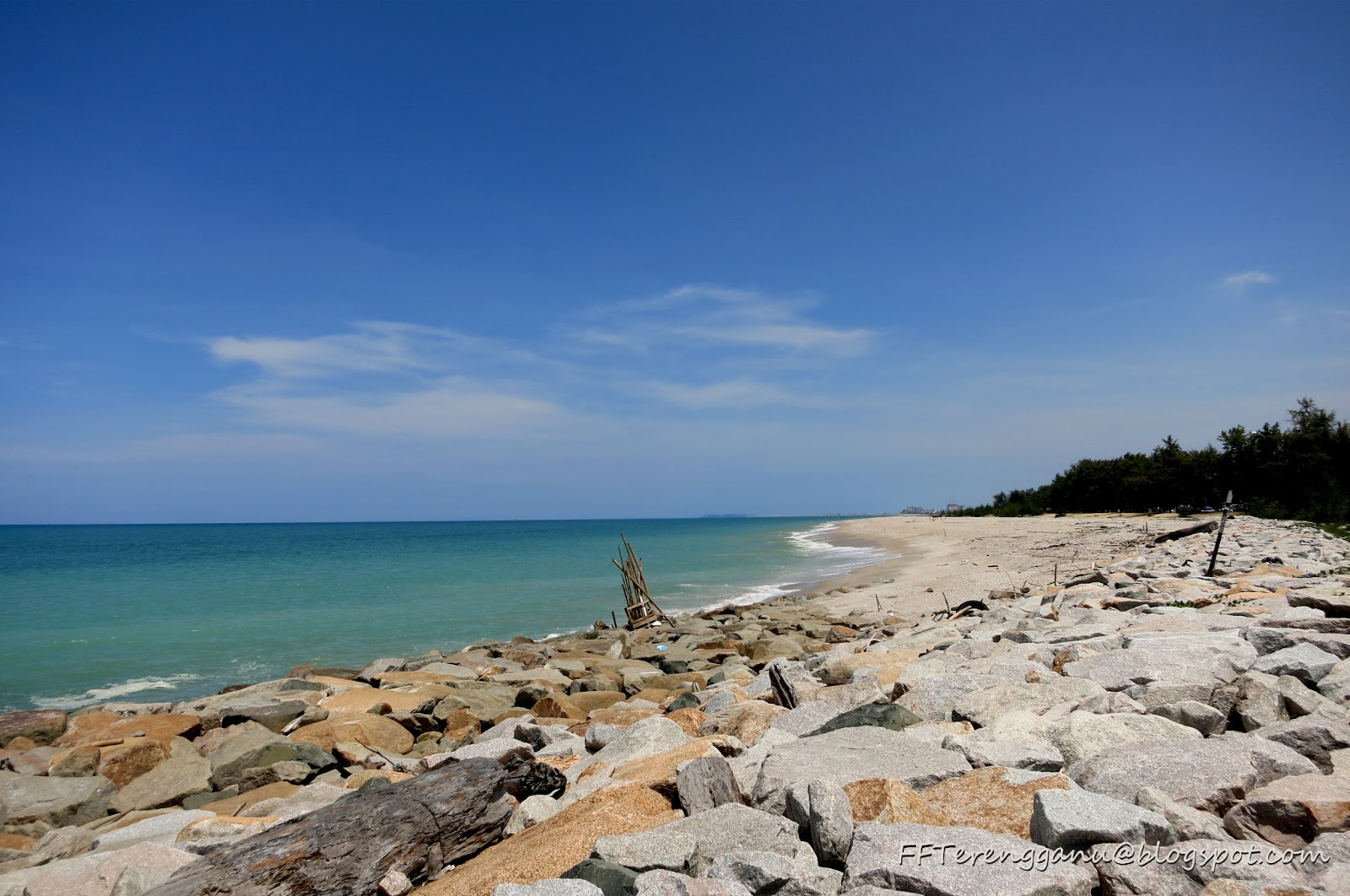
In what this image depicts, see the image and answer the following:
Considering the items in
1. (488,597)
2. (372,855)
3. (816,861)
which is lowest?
(488,597)

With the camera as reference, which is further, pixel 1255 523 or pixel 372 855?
pixel 1255 523

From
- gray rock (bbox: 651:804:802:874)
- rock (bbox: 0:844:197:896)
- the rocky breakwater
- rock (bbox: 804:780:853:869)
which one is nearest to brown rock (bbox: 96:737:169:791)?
the rocky breakwater

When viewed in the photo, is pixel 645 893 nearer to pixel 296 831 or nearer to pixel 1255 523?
pixel 296 831

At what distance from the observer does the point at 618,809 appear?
3.98m

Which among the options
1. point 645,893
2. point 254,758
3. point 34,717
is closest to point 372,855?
point 645,893

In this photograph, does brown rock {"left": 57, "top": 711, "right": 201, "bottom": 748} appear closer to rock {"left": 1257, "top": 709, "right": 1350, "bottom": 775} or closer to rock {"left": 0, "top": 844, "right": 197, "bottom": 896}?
rock {"left": 0, "top": 844, "right": 197, "bottom": 896}

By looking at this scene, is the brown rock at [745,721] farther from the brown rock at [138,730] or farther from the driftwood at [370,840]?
the brown rock at [138,730]

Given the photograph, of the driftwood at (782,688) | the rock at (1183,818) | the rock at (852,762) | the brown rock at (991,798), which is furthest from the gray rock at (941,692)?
the rock at (1183,818)

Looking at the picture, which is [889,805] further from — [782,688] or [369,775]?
[369,775]

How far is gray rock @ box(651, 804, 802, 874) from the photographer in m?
3.28

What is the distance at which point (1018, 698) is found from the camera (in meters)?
5.05

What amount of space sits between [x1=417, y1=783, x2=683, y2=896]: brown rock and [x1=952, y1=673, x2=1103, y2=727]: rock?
2.30 m

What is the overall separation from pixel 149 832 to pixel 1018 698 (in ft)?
22.6

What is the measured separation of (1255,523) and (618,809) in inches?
1311
